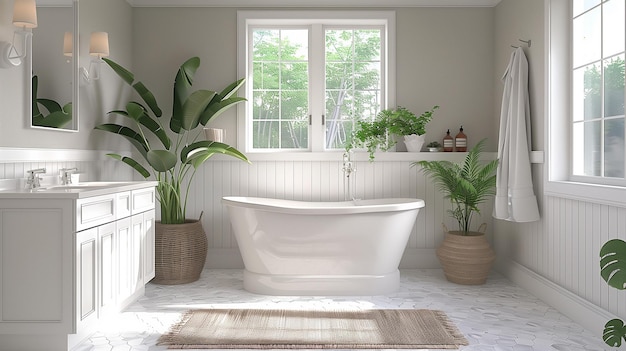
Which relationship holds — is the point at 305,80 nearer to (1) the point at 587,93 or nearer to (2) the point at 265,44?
(2) the point at 265,44

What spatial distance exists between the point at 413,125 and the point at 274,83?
1.41 m

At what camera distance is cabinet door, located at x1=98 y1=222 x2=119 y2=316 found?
278cm

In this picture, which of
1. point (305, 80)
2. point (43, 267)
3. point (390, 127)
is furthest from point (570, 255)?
point (43, 267)

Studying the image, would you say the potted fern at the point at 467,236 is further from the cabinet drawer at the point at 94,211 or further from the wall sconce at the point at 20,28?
the wall sconce at the point at 20,28

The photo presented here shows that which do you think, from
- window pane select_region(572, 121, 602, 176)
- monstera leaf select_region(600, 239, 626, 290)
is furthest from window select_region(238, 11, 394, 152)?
monstera leaf select_region(600, 239, 626, 290)

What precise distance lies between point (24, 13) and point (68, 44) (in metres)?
0.63

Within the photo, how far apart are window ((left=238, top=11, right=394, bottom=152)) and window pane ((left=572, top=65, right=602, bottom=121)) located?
183 cm

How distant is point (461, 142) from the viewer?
4691 millimetres

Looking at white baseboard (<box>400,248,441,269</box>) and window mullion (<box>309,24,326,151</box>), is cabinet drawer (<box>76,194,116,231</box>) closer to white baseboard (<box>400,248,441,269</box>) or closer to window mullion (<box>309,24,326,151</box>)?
window mullion (<box>309,24,326,151</box>)

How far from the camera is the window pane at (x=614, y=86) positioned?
2.95 metres

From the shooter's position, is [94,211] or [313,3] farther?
[313,3]

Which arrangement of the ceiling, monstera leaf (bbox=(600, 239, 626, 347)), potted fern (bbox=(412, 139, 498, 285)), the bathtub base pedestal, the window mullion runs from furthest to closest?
the window mullion < the ceiling < potted fern (bbox=(412, 139, 498, 285)) < the bathtub base pedestal < monstera leaf (bbox=(600, 239, 626, 347))

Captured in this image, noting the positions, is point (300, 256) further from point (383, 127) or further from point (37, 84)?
point (37, 84)

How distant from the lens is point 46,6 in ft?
10.1
